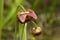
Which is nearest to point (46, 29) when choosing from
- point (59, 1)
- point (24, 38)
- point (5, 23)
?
point (5, 23)

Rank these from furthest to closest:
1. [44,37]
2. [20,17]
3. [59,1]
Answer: [59,1], [44,37], [20,17]

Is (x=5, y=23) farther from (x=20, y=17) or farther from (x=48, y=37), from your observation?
(x=20, y=17)

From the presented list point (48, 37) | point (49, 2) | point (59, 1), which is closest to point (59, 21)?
point (49, 2)

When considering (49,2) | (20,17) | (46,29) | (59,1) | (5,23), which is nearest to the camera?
(20,17)

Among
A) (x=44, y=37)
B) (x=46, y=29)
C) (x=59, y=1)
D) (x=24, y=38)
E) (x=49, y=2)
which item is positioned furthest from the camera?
(x=59, y=1)

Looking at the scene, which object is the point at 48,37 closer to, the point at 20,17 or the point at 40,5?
the point at 40,5

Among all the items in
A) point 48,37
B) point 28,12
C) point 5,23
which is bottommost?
point 48,37

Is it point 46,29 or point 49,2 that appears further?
point 49,2

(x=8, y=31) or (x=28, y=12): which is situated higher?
(x=28, y=12)

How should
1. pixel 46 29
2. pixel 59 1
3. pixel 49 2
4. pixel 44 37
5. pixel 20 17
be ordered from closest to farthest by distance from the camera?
pixel 20 17 < pixel 44 37 < pixel 46 29 < pixel 49 2 < pixel 59 1
